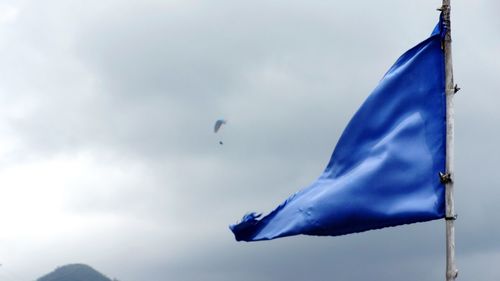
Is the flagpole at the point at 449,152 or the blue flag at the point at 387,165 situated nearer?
the flagpole at the point at 449,152

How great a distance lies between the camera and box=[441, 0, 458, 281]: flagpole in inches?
693

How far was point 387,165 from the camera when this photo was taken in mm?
19828

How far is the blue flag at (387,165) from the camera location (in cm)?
1941

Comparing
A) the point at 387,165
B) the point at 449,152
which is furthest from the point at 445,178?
the point at 387,165

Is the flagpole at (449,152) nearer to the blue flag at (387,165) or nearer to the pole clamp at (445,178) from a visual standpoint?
the pole clamp at (445,178)

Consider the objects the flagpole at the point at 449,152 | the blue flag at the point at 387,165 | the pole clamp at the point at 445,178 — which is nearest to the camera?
the flagpole at the point at 449,152

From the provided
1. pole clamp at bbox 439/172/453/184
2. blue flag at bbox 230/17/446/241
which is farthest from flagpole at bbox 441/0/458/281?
blue flag at bbox 230/17/446/241

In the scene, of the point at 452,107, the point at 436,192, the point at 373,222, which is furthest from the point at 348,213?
the point at 452,107

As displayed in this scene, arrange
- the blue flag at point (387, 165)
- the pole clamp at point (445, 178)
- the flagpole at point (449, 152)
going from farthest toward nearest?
1. the blue flag at point (387, 165)
2. the pole clamp at point (445, 178)
3. the flagpole at point (449, 152)

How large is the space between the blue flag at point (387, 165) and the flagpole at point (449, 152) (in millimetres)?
324

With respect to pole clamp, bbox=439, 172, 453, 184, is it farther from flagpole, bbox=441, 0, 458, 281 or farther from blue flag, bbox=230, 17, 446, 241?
blue flag, bbox=230, 17, 446, 241

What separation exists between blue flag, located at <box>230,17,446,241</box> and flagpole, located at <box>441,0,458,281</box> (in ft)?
1.06

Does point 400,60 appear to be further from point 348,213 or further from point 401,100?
point 348,213

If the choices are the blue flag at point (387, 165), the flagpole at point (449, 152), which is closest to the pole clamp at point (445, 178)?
the flagpole at point (449, 152)
